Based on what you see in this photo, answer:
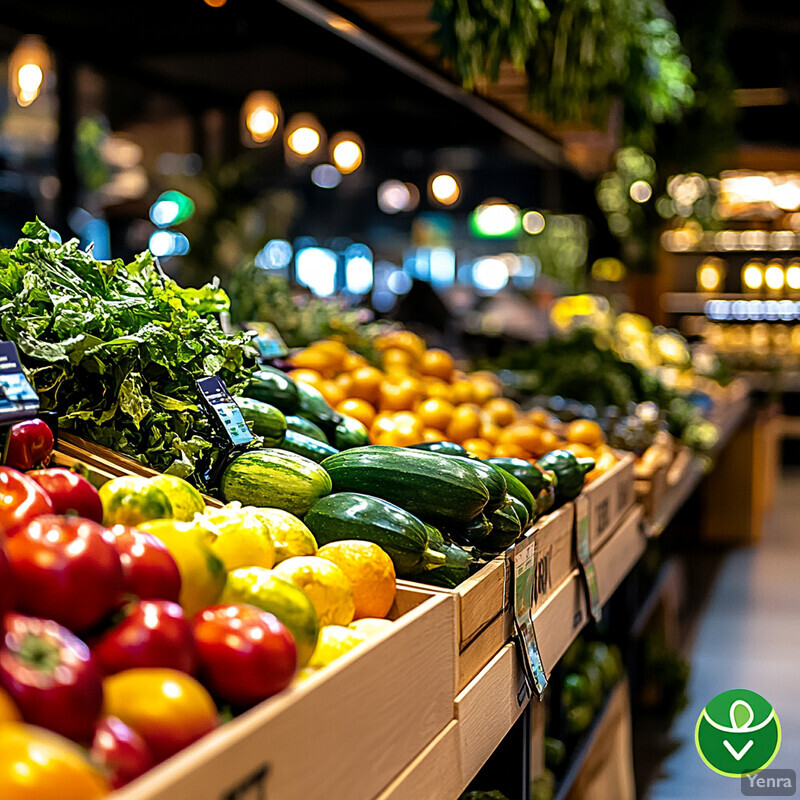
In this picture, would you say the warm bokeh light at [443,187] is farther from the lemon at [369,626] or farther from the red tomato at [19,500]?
the red tomato at [19,500]

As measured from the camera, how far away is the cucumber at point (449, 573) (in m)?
1.53

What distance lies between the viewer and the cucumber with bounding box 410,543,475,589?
1525 mm

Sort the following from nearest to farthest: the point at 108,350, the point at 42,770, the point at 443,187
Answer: the point at 42,770
the point at 108,350
the point at 443,187

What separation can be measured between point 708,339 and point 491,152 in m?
8.94

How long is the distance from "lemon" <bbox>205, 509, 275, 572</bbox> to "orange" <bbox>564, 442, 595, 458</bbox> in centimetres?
161

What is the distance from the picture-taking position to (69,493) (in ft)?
3.87

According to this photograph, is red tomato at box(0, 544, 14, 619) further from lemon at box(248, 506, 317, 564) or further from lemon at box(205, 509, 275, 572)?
lemon at box(248, 506, 317, 564)

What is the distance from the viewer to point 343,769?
987 mm

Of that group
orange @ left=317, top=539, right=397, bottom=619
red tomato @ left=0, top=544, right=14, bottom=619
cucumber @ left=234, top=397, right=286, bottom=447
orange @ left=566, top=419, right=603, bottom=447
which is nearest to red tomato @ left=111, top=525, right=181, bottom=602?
red tomato @ left=0, top=544, right=14, bottom=619

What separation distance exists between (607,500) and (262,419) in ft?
3.46

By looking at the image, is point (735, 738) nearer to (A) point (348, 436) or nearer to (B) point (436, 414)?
(B) point (436, 414)

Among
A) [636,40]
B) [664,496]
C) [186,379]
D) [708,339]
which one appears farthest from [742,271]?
[186,379]

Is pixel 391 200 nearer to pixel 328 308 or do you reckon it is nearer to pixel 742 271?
pixel 742 271

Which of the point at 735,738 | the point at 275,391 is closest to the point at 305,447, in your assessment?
the point at 275,391
